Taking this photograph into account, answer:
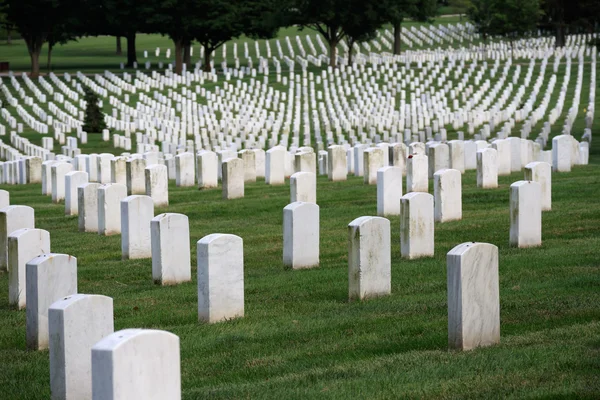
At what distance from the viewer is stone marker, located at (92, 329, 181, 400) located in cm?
482

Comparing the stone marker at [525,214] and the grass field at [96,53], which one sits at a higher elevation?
the grass field at [96,53]

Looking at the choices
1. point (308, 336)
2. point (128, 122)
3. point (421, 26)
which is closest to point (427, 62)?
point (128, 122)

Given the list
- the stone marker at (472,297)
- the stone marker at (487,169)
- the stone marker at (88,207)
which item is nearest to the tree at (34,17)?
the stone marker at (487,169)

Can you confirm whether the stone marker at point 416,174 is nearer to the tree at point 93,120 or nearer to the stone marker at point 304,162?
the stone marker at point 304,162

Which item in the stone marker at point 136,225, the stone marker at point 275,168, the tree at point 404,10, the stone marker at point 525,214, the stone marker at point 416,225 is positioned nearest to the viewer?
the stone marker at point 416,225

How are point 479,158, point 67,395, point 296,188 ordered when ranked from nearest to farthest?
point 67,395 < point 296,188 < point 479,158

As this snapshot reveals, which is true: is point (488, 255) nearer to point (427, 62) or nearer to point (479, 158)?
point (479, 158)

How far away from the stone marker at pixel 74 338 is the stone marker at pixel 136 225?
5747 millimetres

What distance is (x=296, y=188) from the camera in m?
15.4

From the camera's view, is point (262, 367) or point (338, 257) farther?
point (338, 257)

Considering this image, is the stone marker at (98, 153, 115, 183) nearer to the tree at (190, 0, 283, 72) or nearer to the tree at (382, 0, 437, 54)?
the tree at (190, 0, 283, 72)

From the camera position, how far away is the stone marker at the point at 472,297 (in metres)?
7.06

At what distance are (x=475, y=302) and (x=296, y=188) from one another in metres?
8.33

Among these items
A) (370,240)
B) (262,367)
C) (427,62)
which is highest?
(427,62)
